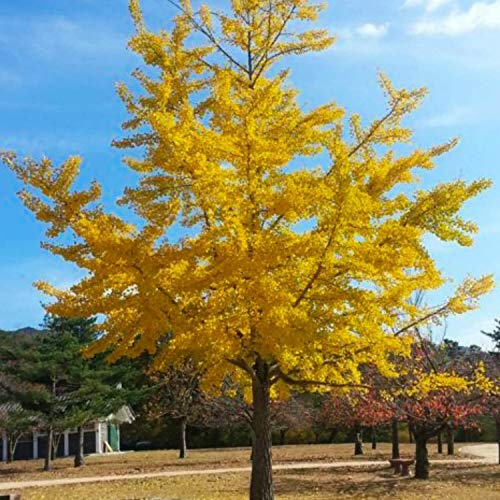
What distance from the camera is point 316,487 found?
54.2 ft

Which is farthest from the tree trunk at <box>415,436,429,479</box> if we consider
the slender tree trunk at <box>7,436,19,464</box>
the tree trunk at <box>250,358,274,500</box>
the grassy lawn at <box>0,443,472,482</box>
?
the slender tree trunk at <box>7,436,19,464</box>

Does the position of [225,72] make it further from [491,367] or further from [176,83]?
[491,367]

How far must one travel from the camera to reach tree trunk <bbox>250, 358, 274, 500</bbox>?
9.70 m

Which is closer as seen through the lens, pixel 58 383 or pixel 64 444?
pixel 58 383

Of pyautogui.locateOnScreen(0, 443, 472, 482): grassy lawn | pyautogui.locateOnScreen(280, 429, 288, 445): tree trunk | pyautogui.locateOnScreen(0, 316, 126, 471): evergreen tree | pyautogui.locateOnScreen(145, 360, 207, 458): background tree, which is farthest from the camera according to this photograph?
pyautogui.locateOnScreen(280, 429, 288, 445): tree trunk

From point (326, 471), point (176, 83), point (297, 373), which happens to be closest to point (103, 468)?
point (326, 471)

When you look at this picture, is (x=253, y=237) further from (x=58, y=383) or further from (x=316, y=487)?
(x=58, y=383)

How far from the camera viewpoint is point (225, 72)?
9938mm

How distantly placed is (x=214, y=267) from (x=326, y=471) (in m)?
14.9

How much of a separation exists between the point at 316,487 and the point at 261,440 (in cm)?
743

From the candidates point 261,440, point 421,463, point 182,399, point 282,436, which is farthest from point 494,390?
point 282,436

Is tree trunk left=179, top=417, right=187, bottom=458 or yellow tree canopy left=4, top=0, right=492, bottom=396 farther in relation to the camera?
tree trunk left=179, top=417, right=187, bottom=458

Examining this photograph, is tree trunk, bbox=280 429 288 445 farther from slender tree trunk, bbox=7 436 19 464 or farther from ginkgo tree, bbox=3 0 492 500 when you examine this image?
ginkgo tree, bbox=3 0 492 500

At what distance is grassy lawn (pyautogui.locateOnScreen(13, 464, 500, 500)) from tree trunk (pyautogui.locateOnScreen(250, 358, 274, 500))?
4.98 meters
